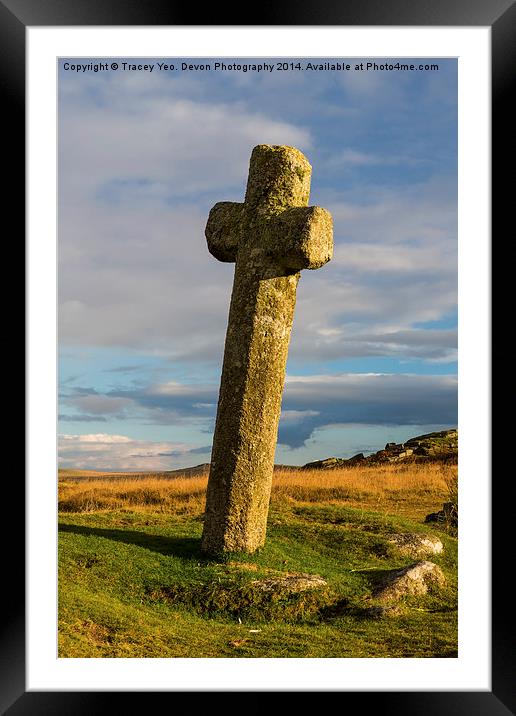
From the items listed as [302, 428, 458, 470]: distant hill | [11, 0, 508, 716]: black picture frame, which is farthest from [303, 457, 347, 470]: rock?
[11, 0, 508, 716]: black picture frame

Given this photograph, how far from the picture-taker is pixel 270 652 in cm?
706

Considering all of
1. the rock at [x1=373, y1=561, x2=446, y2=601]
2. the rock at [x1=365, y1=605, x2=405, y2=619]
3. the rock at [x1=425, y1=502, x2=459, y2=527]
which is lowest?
the rock at [x1=365, y1=605, x2=405, y2=619]

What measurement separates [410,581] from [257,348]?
345 cm

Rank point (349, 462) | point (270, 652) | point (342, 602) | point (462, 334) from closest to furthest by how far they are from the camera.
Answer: point (462, 334)
point (270, 652)
point (342, 602)
point (349, 462)

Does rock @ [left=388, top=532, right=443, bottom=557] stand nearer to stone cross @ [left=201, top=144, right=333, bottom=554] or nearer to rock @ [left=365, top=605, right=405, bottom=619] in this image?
rock @ [left=365, top=605, right=405, bottom=619]

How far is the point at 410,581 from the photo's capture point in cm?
878

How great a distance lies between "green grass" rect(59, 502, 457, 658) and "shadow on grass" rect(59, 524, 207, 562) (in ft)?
0.06

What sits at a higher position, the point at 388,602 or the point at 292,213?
the point at 292,213

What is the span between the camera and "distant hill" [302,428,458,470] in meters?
18.7

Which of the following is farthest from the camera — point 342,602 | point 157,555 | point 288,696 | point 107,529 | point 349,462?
point 349,462
